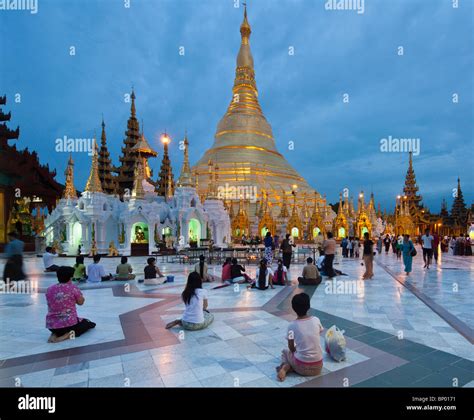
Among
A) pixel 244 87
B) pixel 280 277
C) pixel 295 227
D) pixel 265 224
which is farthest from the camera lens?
pixel 244 87

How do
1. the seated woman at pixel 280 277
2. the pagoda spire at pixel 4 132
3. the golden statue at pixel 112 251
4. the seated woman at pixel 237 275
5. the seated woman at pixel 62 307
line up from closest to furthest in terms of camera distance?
the seated woman at pixel 62 307, the seated woman at pixel 280 277, the seated woman at pixel 237 275, the golden statue at pixel 112 251, the pagoda spire at pixel 4 132

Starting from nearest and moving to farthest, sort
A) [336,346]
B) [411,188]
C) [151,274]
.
Result: [336,346] < [151,274] < [411,188]

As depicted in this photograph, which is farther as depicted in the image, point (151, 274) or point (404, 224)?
point (404, 224)

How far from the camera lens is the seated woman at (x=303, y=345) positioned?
3908mm

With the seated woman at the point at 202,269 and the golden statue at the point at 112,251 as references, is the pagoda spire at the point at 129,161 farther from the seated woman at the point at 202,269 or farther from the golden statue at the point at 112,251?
the seated woman at the point at 202,269

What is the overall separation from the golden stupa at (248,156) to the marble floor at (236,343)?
110 feet

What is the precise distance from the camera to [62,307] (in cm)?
538

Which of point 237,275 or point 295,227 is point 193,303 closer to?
point 237,275

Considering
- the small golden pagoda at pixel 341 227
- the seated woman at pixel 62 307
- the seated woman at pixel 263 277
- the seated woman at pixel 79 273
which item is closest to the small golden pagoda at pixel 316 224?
the small golden pagoda at pixel 341 227

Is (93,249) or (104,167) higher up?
(104,167)

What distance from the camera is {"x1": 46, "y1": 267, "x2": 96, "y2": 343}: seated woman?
5289mm

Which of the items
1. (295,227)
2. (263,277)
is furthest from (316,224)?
(263,277)

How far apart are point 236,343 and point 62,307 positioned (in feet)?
9.77

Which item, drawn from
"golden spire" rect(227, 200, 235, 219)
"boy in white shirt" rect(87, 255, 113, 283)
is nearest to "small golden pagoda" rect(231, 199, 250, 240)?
"golden spire" rect(227, 200, 235, 219)
